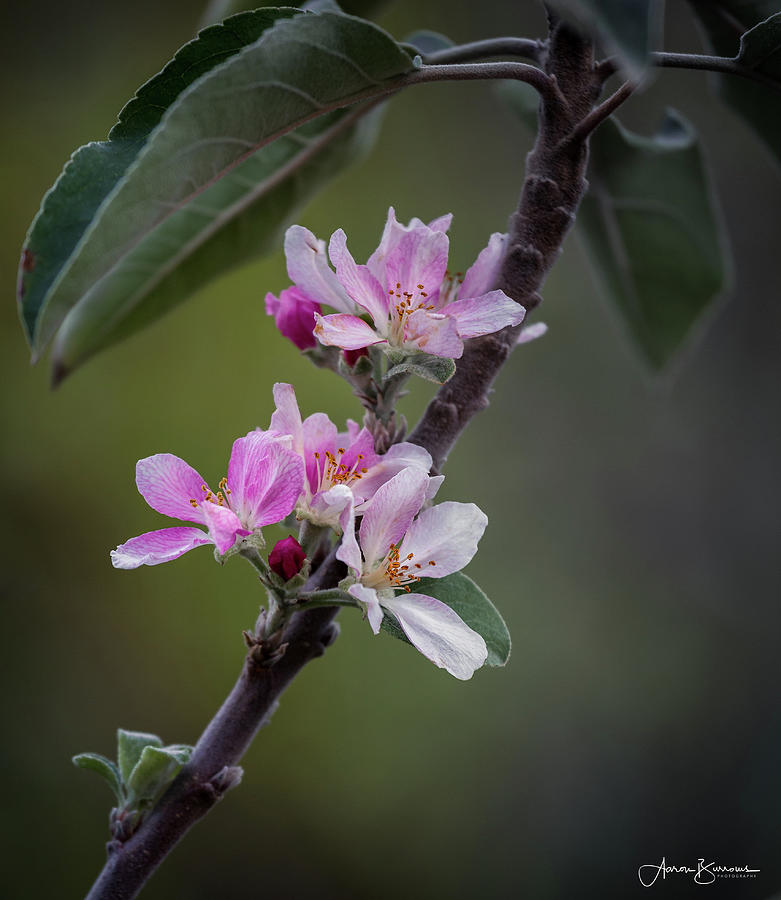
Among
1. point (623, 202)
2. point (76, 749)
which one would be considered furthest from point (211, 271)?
point (76, 749)

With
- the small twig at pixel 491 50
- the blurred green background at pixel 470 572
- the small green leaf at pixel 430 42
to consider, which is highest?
the small green leaf at pixel 430 42

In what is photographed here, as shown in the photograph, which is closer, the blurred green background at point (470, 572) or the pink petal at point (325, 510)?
the pink petal at point (325, 510)

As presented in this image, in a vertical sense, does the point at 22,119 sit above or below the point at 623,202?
above

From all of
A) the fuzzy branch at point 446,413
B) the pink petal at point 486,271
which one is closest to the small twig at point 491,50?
the fuzzy branch at point 446,413

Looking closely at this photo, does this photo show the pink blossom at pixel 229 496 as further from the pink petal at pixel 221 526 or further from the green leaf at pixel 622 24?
the green leaf at pixel 622 24

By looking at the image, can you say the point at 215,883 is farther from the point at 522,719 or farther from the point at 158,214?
the point at 158,214

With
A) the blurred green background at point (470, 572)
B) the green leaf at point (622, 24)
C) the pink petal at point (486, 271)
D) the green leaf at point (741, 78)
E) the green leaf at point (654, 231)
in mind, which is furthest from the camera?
the blurred green background at point (470, 572)

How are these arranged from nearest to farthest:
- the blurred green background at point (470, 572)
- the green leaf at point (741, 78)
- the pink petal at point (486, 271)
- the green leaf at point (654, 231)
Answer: the pink petal at point (486, 271), the green leaf at point (741, 78), the green leaf at point (654, 231), the blurred green background at point (470, 572)
